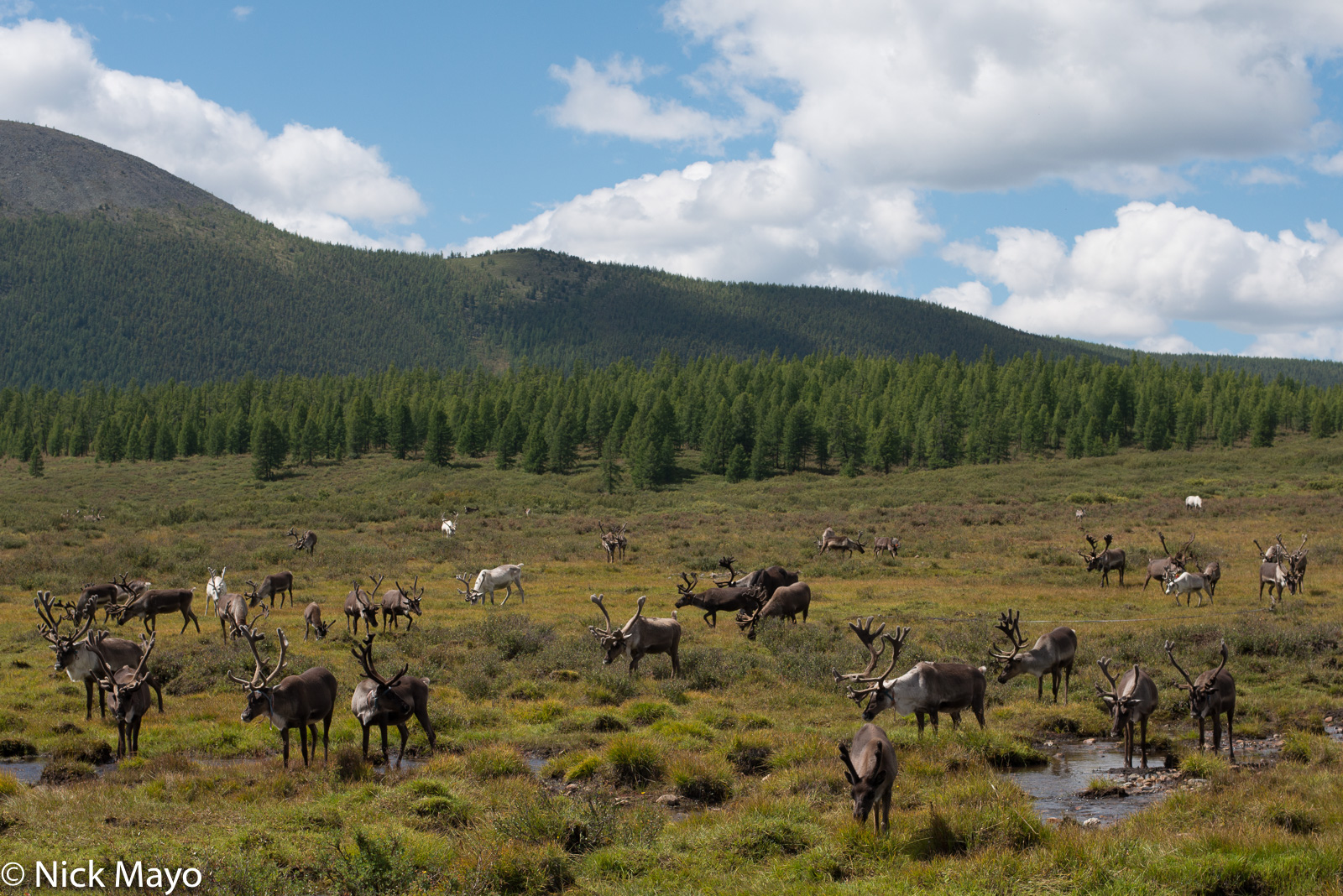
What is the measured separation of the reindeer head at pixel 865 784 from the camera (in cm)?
949

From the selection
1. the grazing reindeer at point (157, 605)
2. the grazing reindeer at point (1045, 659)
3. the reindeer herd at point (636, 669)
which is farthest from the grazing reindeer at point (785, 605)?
the grazing reindeer at point (157, 605)

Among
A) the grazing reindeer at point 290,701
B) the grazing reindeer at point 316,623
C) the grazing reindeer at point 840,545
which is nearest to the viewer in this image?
the grazing reindeer at point 290,701

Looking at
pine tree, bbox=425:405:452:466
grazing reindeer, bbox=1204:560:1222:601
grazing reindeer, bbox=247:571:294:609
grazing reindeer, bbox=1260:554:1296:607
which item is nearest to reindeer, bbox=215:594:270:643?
grazing reindeer, bbox=247:571:294:609

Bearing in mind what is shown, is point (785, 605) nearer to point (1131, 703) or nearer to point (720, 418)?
point (1131, 703)

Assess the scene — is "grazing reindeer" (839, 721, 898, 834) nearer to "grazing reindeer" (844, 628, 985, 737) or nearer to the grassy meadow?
A: the grassy meadow

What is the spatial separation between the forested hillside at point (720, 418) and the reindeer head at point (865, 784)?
8975 centimetres

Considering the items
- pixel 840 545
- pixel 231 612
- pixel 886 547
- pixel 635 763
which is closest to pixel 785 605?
pixel 635 763

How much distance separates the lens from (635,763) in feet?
42.2

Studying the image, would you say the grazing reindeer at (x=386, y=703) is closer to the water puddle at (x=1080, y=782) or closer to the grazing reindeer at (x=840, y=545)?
the water puddle at (x=1080, y=782)

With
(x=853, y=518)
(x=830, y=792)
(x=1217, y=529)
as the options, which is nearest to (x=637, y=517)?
(x=853, y=518)

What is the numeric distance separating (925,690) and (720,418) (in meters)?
98.3

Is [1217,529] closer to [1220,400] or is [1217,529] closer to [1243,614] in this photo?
[1243,614]

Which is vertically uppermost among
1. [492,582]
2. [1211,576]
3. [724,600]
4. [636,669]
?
[1211,576]

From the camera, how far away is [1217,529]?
158ft
